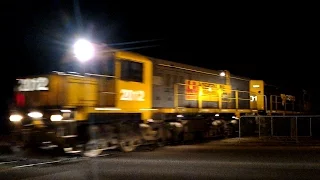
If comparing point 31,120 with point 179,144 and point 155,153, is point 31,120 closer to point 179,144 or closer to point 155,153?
point 155,153

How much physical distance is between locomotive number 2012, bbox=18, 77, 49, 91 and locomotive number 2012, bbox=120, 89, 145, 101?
328 cm

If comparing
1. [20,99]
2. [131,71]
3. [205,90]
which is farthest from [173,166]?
[205,90]

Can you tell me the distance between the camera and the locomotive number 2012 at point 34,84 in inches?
671

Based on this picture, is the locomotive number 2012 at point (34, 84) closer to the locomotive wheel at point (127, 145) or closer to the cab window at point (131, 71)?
the cab window at point (131, 71)

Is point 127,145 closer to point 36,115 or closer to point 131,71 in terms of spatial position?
point 131,71

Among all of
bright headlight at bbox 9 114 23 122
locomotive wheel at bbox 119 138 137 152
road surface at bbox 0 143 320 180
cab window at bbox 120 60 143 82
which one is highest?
cab window at bbox 120 60 143 82

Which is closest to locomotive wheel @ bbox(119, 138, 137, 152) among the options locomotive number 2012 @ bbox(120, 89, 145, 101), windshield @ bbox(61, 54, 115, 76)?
locomotive number 2012 @ bbox(120, 89, 145, 101)

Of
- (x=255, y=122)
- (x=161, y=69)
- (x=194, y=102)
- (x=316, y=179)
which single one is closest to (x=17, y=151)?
(x=161, y=69)

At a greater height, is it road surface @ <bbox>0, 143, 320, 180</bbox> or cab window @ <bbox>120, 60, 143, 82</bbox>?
cab window @ <bbox>120, 60, 143, 82</bbox>

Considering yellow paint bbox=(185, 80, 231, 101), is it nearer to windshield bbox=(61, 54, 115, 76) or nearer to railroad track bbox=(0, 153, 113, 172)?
windshield bbox=(61, 54, 115, 76)

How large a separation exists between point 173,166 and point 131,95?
5987mm

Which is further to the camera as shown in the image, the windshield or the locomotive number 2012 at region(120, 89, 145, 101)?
the locomotive number 2012 at region(120, 89, 145, 101)

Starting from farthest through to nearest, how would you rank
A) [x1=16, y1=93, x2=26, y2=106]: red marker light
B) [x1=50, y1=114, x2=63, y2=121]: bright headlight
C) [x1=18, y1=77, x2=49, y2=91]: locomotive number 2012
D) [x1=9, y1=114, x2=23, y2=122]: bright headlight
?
1. [x1=16, y1=93, x2=26, y2=106]: red marker light
2. [x1=9, y1=114, x2=23, y2=122]: bright headlight
3. [x1=18, y1=77, x2=49, y2=91]: locomotive number 2012
4. [x1=50, y1=114, x2=63, y2=121]: bright headlight

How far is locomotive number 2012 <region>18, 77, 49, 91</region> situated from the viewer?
17.0 metres
